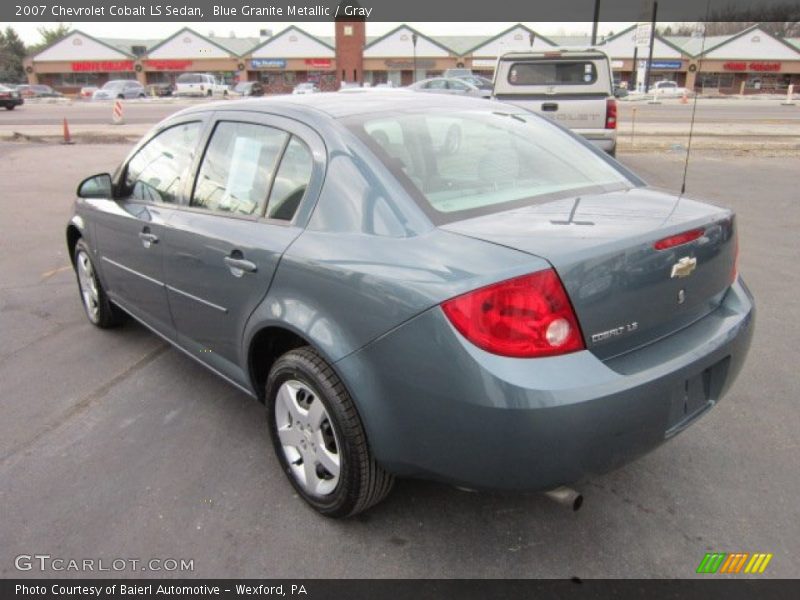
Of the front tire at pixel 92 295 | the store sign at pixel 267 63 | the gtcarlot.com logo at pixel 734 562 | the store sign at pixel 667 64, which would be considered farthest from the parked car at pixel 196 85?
the gtcarlot.com logo at pixel 734 562

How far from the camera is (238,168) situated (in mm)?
3168

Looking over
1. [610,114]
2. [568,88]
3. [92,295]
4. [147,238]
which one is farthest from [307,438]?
[568,88]

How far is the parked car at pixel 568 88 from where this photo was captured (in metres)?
10.2

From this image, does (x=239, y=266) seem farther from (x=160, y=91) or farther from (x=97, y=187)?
(x=160, y=91)

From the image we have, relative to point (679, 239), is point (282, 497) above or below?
below

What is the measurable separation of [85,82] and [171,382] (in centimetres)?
7742

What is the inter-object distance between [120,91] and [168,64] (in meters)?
25.2

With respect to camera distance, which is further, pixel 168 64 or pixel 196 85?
pixel 168 64

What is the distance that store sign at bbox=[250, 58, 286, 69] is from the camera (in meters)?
66.9

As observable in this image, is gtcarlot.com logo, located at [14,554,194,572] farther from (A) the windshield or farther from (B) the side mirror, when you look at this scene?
(B) the side mirror

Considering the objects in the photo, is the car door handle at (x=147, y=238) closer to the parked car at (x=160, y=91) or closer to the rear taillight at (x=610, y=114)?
the rear taillight at (x=610, y=114)

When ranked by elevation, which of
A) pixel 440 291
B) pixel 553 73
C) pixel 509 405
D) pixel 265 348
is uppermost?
pixel 553 73

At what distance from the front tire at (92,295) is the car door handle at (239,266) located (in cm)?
216
